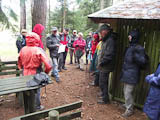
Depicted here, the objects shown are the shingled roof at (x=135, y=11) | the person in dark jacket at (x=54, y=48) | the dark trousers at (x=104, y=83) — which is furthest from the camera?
the person in dark jacket at (x=54, y=48)

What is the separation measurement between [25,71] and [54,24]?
1207cm

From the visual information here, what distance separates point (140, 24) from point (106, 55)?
1268 mm

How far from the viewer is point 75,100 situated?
4.91 metres

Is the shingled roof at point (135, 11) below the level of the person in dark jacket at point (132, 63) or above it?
above

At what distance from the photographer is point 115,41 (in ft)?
14.3

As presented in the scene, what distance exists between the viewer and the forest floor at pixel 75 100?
4020 millimetres

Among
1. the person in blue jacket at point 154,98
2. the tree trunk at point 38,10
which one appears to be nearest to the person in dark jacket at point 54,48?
the tree trunk at point 38,10

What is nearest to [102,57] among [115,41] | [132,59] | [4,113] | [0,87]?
[115,41]

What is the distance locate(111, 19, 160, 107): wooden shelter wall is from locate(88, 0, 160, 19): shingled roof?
16.0 inches

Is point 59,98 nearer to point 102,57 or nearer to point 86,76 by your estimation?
point 102,57

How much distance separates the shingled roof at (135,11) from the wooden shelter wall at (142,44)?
41 centimetres

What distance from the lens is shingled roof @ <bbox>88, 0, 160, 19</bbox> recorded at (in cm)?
341

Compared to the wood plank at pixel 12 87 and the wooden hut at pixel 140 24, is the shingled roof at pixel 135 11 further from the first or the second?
the wood plank at pixel 12 87

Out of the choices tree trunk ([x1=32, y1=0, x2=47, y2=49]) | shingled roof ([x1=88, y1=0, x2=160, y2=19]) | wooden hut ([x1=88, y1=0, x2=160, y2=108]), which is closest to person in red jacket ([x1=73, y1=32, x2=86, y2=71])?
tree trunk ([x1=32, y1=0, x2=47, y2=49])
